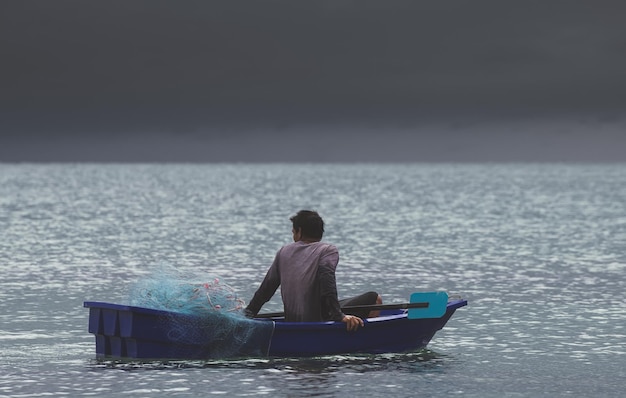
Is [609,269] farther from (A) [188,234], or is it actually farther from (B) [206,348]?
(A) [188,234]

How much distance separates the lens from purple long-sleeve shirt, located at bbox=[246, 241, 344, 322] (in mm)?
17531

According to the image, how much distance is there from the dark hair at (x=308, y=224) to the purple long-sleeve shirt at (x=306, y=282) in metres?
0.15

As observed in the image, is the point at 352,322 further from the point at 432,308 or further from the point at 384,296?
the point at 384,296

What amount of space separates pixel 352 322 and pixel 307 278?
0.94 metres

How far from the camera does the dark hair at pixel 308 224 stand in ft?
57.9

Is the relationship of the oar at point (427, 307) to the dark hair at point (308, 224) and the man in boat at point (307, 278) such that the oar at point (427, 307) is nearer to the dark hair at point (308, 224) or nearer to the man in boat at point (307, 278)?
the man in boat at point (307, 278)

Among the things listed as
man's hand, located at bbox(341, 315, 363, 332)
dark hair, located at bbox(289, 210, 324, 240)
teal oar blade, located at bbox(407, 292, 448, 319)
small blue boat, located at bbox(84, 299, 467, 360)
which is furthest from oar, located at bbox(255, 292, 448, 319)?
dark hair, located at bbox(289, 210, 324, 240)

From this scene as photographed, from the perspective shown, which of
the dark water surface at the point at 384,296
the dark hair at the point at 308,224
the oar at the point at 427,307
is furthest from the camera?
the oar at the point at 427,307

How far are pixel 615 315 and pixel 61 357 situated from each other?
11604 mm

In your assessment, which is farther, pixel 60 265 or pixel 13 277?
pixel 60 265

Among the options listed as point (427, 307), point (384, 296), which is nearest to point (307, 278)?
point (427, 307)

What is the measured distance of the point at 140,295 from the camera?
17828 mm

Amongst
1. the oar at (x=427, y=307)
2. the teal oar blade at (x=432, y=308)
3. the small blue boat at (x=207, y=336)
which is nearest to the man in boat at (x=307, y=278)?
the small blue boat at (x=207, y=336)

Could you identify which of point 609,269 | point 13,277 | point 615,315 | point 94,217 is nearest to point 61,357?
point 615,315
